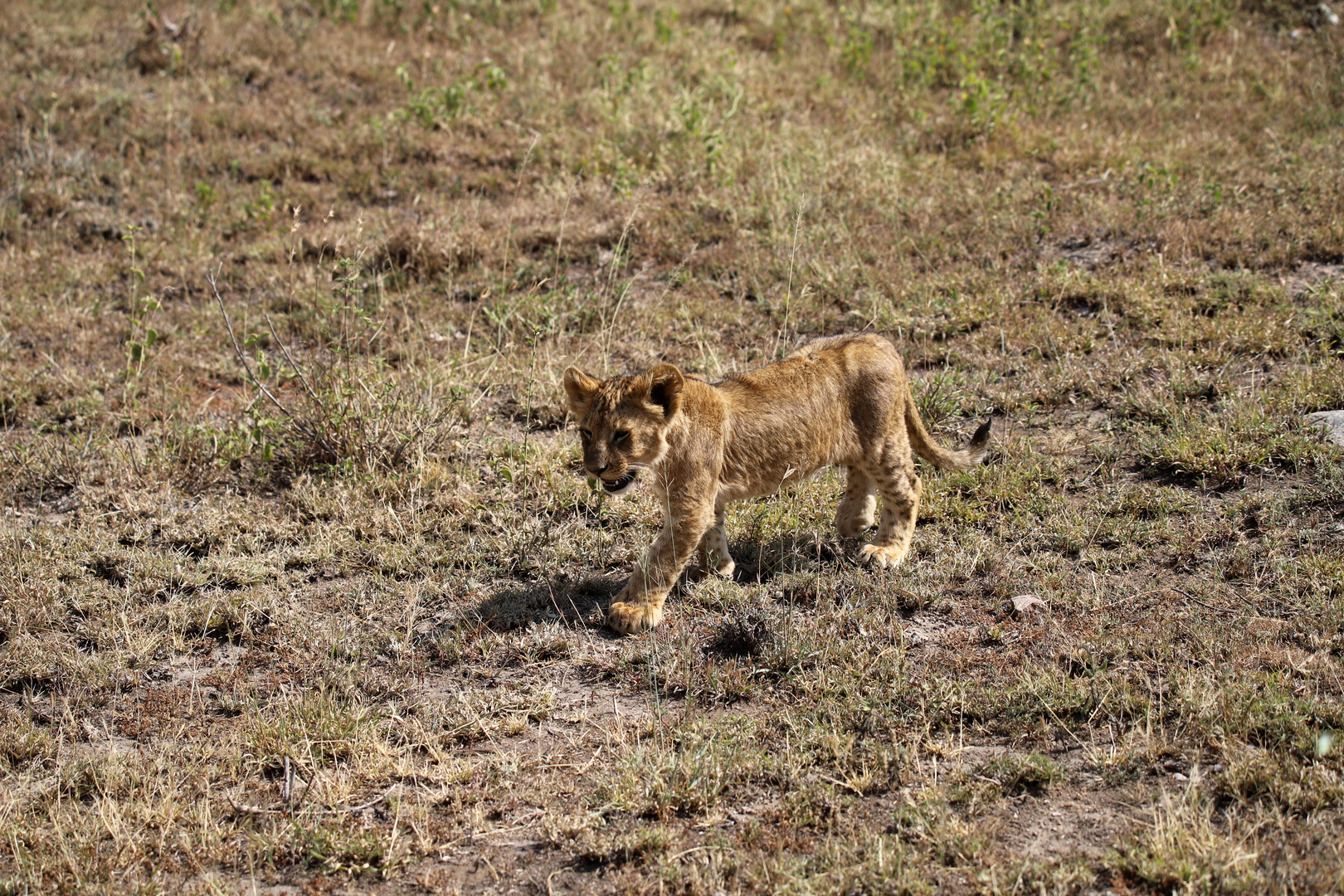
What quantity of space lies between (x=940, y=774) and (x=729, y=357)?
4694 mm

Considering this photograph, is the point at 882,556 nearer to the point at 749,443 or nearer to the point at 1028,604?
the point at 1028,604

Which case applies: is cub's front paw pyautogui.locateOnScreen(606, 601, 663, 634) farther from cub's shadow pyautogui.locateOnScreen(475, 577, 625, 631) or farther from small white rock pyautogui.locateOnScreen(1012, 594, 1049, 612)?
small white rock pyautogui.locateOnScreen(1012, 594, 1049, 612)

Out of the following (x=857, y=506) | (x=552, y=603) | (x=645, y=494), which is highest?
(x=857, y=506)

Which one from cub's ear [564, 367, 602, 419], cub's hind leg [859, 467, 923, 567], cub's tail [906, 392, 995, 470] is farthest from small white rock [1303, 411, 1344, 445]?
cub's ear [564, 367, 602, 419]

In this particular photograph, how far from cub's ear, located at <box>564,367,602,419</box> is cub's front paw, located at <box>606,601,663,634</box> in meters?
1.12

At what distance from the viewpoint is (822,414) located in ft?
19.9

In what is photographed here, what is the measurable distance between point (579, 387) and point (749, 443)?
3.48 feet

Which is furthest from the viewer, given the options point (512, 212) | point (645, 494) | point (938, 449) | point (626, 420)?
point (512, 212)

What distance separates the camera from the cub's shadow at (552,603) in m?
6.02

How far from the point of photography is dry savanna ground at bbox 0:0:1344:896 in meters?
4.46

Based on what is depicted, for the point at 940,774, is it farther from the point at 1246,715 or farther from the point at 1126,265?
the point at 1126,265

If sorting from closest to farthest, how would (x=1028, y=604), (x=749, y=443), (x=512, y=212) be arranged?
(x=1028, y=604), (x=749, y=443), (x=512, y=212)

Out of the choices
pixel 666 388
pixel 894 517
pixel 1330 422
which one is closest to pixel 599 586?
pixel 666 388

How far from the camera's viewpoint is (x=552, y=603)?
6.26 m
